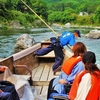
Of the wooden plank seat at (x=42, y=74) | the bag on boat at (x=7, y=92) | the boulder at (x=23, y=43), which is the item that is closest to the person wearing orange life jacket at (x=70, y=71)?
the bag on boat at (x=7, y=92)

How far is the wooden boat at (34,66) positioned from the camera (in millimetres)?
4250

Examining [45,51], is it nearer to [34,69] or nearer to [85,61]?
[34,69]

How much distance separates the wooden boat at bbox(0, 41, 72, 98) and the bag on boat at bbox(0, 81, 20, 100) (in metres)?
1.00

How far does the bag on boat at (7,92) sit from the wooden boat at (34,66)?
1.00 meters

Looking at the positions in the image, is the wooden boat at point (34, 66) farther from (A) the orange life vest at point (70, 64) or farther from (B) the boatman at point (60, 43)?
(A) the orange life vest at point (70, 64)

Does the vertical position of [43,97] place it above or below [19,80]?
below

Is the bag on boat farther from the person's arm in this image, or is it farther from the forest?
the forest

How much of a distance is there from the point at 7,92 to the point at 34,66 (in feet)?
9.25

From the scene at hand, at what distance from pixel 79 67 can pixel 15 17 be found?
131 feet

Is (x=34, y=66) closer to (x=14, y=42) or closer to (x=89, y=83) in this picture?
(x=89, y=83)

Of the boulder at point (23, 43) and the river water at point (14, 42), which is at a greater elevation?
the boulder at point (23, 43)

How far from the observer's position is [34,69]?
17.8ft

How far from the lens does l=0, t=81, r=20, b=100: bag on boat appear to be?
2.61 metres

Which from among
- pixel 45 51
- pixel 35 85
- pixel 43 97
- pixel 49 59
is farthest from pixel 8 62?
pixel 49 59
